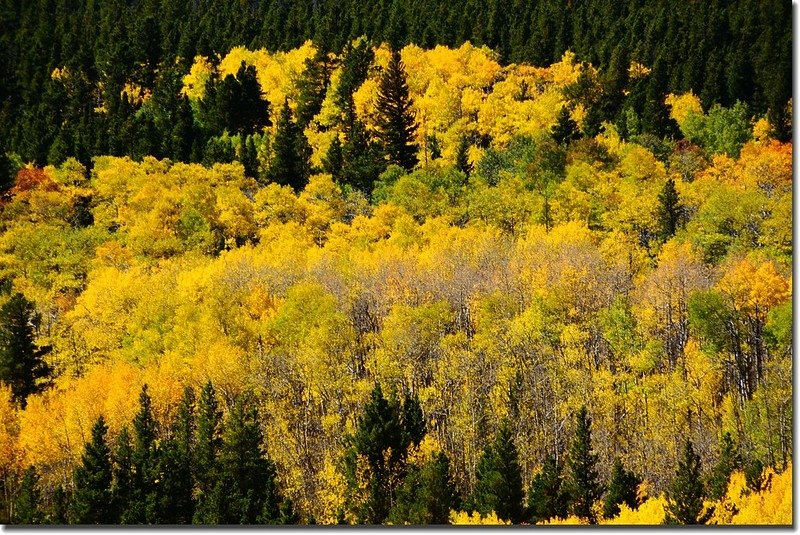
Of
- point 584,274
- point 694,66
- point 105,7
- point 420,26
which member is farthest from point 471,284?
point 105,7

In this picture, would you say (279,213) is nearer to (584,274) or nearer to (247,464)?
(584,274)

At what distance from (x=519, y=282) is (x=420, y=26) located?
107 ft

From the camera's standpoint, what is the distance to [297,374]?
1163 inches

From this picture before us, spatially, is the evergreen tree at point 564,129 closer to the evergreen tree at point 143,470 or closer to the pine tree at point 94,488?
the evergreen tree at point 143,470

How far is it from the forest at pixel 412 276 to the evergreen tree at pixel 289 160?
177 millimetres

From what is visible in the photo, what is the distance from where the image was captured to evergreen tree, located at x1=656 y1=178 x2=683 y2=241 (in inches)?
1396

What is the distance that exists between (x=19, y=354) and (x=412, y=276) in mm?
14283

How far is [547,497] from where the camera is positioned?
69.6 ft

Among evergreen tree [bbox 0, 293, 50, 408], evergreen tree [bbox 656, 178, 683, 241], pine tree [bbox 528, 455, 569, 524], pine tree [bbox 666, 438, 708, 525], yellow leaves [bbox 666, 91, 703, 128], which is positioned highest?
yellow leaves [bbox 666, 91, 703, 128]

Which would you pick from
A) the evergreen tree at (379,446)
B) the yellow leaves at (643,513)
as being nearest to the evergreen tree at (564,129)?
the evergreen tree at (379,446)

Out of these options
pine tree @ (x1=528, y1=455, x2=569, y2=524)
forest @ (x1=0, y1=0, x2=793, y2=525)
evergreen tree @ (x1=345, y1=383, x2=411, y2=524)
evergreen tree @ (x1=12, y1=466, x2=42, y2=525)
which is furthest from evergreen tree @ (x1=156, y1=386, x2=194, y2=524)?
pine tree @ (x1=528, y1=455, x2=569, y2=524)

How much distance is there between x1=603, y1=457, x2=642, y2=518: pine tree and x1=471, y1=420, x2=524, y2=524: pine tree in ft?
6.88

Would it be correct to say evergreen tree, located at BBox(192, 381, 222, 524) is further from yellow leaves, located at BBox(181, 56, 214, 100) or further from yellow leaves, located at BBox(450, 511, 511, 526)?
yellow leaves, located at BBox(181, 56, 214, 100)

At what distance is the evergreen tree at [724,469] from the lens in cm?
1902
